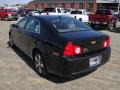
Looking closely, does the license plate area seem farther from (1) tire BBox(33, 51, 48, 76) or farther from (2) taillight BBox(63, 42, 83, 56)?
(1) tire BBox(33, 51, 48, 76)

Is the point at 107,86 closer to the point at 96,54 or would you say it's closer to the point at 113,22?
the point at 96,54

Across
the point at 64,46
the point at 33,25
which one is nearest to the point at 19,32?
the point at 33,25

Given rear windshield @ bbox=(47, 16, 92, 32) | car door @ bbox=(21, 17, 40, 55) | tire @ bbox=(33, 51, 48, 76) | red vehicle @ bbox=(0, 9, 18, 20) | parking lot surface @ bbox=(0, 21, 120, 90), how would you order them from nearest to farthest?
parking lot surface @ bbox=(0, 21, 120, 90) → tire @ bbox=(33, 51, 48, 76) → rear windshield @ bbox=(47, 16, 92, 32) → car door @ bbox=(21, 17, 40, 55) → red vehicle @ bbox=(0, 9, 18, 20)

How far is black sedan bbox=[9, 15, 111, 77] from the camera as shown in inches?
227

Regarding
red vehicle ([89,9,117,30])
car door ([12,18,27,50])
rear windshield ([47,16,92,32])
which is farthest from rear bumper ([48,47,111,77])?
red vehicle ([89,9,117,30])

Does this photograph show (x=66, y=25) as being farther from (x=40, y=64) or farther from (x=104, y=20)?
(x=104, y=20)

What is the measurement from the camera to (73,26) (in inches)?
275

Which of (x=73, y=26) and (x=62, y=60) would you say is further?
(x=73, y=26)

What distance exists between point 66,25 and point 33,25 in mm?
1111

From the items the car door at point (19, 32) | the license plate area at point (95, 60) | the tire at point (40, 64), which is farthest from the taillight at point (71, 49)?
the car door at point (19, 32)

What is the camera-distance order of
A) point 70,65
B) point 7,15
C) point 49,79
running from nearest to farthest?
point 70,65, point 49,79, point 7,15

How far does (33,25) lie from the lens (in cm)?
748

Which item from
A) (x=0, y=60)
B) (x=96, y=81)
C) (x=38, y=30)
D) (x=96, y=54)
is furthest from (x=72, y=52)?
(x=0, y=60)

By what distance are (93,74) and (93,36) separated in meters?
1.18
